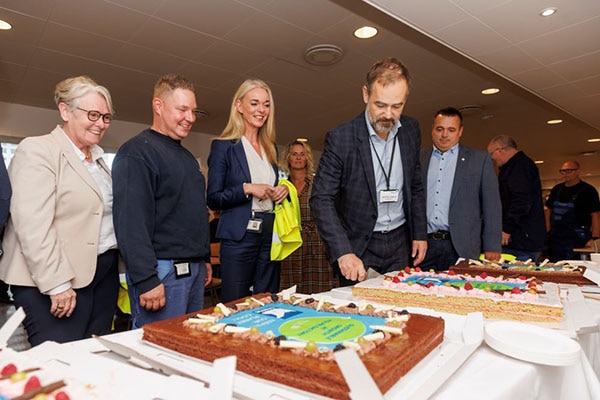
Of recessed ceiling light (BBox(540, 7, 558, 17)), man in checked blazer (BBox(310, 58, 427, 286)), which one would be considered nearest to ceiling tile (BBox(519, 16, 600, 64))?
recessed ceiling light (BBox(540, 7, 558, 17))

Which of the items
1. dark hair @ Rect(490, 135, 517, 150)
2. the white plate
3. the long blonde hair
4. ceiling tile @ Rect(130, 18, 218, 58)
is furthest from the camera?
dark hair @ Rect(490, 135, 517, 150)

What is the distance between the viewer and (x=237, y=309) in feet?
3.48

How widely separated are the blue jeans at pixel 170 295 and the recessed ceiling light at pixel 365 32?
3.04 metres

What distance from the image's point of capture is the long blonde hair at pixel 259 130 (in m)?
2.12

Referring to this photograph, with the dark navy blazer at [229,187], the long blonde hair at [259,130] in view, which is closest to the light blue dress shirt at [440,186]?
the long blonde hair at [259,130]

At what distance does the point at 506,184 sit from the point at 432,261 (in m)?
1.95

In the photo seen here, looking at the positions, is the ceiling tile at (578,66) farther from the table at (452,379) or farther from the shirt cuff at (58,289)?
the shirt cuff at (58,289)

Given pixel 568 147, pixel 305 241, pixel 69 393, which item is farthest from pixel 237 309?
pixel 568 147

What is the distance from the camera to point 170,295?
1597 mm

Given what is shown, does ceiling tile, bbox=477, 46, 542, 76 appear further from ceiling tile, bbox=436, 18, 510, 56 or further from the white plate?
the white plate

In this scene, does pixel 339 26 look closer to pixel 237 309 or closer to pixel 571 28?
pixel 571 28

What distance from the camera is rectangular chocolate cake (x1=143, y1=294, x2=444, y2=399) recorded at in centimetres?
67

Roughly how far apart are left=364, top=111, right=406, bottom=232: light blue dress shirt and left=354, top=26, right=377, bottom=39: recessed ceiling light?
222 centimetres

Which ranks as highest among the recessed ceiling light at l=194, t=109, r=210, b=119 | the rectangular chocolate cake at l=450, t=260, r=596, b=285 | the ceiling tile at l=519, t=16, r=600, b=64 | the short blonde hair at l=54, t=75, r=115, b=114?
the recessed ceiling light at l=194, t=109, r=210, b=119
